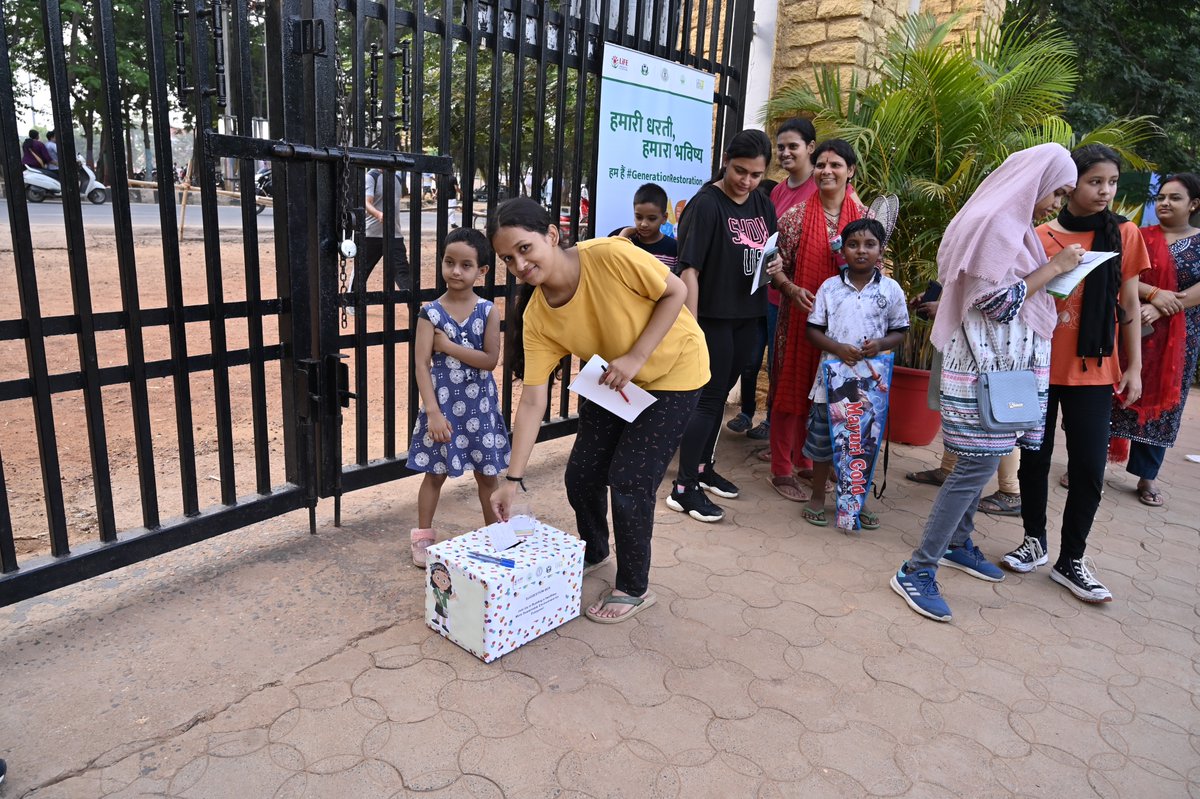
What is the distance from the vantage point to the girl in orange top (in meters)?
3.20

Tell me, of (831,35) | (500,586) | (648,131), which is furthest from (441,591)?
(831,35)

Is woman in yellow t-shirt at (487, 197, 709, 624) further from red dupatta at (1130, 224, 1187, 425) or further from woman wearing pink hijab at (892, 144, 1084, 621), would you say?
red dupatta at (1130, 224, 1187, 425)

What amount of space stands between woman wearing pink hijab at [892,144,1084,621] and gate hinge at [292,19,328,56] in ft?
7.57

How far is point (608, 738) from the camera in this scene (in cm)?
229

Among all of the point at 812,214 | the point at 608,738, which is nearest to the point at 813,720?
the point at 608,738

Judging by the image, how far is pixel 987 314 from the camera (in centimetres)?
292

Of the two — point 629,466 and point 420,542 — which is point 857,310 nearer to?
point 629,466

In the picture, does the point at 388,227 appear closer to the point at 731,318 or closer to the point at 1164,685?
the point at 731,318

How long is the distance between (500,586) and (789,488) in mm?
2136

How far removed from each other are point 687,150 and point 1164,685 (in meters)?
3.38

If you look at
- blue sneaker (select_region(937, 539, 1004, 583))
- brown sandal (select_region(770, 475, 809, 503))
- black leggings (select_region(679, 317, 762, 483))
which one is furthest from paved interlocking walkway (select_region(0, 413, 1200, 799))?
brown sandal (select_region(770, 475, 809, 503))

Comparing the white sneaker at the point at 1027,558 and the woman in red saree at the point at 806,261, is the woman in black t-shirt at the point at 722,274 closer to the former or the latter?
the woman in red saree at the point at 806,261

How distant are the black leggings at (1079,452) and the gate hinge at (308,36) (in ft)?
9.96

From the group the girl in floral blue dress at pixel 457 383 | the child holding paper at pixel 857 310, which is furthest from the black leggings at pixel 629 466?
the child holding paper at pixel 857 310
